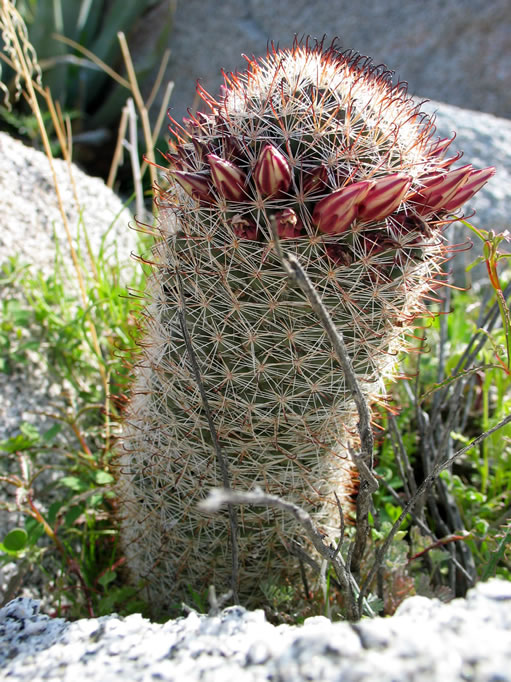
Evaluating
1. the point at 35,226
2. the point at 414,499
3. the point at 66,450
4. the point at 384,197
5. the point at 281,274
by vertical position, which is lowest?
the point at 414,499

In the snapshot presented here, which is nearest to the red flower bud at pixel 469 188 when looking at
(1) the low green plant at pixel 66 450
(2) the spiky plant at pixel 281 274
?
(2) the spiky plant at pixel 281 274

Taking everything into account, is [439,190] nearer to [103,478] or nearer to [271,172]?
[271,172]

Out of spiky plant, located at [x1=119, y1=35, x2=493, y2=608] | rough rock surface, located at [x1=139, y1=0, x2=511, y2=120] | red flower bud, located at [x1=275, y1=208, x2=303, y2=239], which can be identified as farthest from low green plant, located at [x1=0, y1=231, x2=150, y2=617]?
rough rock surface, located at [x1=139, y1=0, x2=511, y2=120]

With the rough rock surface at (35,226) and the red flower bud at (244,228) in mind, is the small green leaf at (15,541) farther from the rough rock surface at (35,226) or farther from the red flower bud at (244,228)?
the red flower bud at (244,228)

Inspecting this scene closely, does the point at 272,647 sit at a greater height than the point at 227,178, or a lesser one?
lesser

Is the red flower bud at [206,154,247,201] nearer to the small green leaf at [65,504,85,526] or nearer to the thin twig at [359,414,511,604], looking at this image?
the thin twig at [359,414,511,604]

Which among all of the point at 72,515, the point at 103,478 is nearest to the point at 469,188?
the point at 103,478

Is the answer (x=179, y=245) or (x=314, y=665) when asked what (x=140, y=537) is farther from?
(x=314, y=665)
